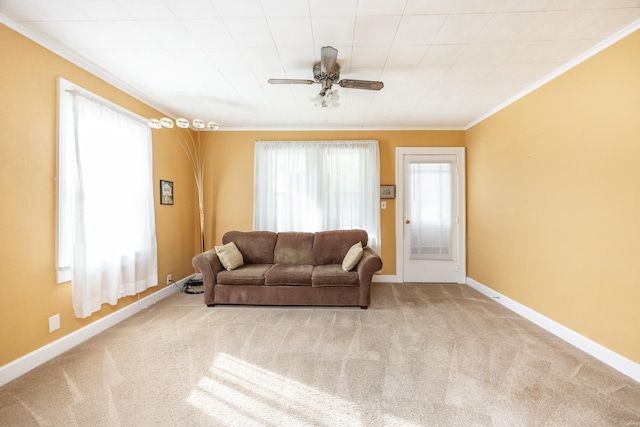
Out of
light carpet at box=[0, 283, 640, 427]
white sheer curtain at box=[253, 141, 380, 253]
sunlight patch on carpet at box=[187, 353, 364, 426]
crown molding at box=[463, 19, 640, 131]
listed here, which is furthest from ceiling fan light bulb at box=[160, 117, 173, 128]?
crown molding at box=[463, 19, 640, 131]

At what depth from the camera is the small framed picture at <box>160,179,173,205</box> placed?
3.68 m

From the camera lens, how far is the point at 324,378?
197 centimetres

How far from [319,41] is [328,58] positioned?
0.15 metres

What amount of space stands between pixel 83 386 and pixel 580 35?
4.68 metres

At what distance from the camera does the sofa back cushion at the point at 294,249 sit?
396cm

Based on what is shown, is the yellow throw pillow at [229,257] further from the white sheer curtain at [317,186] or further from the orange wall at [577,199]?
the orange wall at [577,199]

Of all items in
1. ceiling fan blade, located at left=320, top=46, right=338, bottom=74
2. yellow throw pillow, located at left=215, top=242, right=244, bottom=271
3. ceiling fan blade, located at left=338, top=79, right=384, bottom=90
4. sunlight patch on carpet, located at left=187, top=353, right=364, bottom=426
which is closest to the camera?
sunlight patch on carpet, located at left=187, top=353, right=364, bottom=426

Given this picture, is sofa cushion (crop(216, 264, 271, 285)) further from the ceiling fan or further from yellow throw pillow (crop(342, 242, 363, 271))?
the ceiling fan

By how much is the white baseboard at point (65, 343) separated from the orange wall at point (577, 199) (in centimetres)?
471

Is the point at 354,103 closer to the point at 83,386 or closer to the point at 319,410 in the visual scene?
the point at 319,410

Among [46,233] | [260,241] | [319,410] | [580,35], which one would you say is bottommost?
[319,410]

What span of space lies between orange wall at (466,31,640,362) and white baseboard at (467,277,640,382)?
52 mm

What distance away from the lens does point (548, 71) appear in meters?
2.62

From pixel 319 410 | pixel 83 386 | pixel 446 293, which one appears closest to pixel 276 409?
pixel 319 410
